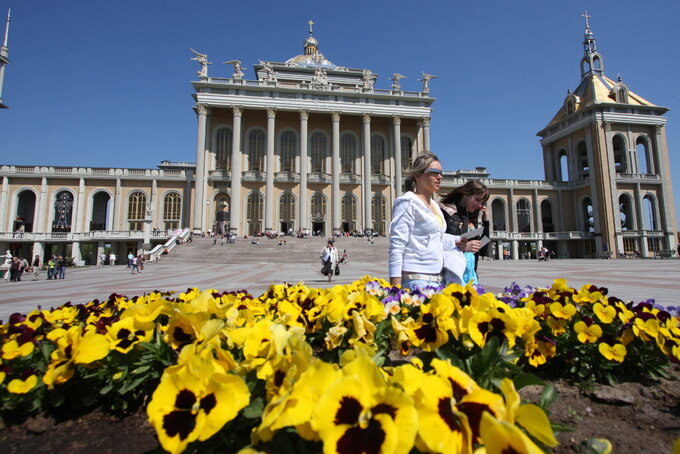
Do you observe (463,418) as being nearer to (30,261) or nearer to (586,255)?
(30,261)

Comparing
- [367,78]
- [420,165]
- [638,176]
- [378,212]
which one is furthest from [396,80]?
[420,165]

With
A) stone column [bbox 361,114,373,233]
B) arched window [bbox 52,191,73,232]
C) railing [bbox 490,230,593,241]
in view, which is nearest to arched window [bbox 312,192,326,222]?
stone column [bbox 361,114,373,233]

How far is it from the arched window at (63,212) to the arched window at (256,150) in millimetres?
17649

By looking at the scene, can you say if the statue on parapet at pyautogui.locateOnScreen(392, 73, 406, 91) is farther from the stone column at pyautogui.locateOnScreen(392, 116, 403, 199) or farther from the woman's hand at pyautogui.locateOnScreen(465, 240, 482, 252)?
the woman's hand at pyautogui.locateOnScreen(465, 240, 482, 252)

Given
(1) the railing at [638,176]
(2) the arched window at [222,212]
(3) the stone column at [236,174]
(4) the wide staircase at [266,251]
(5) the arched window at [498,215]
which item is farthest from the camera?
(5) the arched window at [498,215]

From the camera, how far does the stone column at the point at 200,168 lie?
31.5 meters

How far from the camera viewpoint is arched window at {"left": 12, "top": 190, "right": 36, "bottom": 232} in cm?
3299

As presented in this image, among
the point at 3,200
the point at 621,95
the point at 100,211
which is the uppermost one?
the point at 621,95

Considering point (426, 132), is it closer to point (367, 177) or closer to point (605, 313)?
point (367, 177)

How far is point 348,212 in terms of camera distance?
3650cm

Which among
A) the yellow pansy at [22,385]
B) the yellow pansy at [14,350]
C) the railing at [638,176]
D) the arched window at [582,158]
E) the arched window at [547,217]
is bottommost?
the yellow pansy at [22,385]

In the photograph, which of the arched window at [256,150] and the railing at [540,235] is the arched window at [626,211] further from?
the arched window at [256,150]

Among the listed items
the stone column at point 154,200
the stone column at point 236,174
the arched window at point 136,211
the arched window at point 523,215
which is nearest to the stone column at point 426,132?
the arched window at point 523,215

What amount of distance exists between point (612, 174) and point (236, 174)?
125ft
